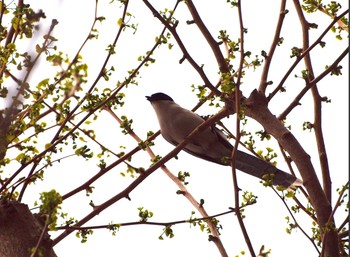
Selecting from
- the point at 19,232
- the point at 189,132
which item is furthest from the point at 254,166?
the point at 19,232

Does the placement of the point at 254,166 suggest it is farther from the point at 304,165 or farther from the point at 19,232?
the point at 19,232

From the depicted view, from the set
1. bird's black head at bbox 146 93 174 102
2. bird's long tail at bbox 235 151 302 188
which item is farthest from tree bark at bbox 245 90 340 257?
bird's black head at bbox 146 93 174 102

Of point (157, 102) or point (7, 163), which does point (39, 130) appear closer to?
point (7, 163)

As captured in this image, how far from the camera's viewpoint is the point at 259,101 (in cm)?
301

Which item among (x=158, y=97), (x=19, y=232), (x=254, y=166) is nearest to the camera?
(x=19, y=232)

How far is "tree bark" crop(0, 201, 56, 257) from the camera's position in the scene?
8.46 ft

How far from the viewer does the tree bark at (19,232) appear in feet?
8.46

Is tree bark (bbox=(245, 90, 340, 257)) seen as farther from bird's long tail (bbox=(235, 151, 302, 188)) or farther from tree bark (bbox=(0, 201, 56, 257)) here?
tree bark (bbox=(0, 201, 56, 257))

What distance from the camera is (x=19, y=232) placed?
263 cm

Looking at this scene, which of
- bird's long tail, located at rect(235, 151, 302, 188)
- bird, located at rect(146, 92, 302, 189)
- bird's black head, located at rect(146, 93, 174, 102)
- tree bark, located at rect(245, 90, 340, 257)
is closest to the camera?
tree bark, located at rect(245, 90, 340, 257)

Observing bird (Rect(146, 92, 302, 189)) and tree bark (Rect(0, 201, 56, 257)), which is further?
bird (Rect(146, 92, 302, 189))

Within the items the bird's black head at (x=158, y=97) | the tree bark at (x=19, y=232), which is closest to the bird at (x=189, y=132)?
the bird's black head at (x=158, y=97)

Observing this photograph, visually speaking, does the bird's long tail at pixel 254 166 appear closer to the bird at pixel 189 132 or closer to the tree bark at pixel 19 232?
the bird at pixel 189 132

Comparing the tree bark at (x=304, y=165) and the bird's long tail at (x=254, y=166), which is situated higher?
the bird's long tail at (x=254, y=166)
